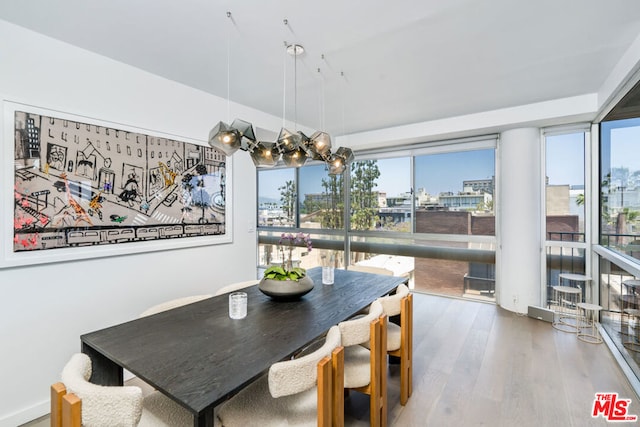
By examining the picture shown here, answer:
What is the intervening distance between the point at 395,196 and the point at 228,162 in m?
2.77

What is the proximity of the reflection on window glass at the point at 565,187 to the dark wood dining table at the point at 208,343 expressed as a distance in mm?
3124

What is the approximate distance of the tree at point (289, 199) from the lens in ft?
18.7

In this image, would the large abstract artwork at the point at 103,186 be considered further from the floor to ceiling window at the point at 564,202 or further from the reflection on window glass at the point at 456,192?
the floor to ceiling window at the point at 564,202

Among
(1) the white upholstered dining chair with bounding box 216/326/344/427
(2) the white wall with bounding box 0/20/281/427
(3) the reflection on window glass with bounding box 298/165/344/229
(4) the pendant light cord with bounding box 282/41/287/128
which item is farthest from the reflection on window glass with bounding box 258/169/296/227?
(1) the white upholstered dining chair with bounding box 216/326/344/427

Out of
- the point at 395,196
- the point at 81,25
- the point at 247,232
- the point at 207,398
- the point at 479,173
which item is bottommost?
the point at 207,398

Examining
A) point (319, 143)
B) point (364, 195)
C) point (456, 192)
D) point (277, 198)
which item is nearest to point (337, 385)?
point (319, 143)

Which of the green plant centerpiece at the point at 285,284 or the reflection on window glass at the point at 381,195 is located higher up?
the reflection on window glass at the point at 381,195

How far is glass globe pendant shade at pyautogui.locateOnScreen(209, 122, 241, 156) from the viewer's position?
187 cm

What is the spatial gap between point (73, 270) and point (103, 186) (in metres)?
0.65

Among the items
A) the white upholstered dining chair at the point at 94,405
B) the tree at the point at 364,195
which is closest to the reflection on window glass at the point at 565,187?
the tree at the point at 364,195

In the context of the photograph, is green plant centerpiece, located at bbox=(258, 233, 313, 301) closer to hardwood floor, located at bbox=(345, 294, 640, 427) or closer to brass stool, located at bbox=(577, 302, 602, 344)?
hardwood floor, located at bbox=(345, 294, 640, 427)

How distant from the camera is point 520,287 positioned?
3.82m

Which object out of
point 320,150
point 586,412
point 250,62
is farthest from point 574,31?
point 586,412

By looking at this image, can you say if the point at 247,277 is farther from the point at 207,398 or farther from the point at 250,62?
the point at 207,398
